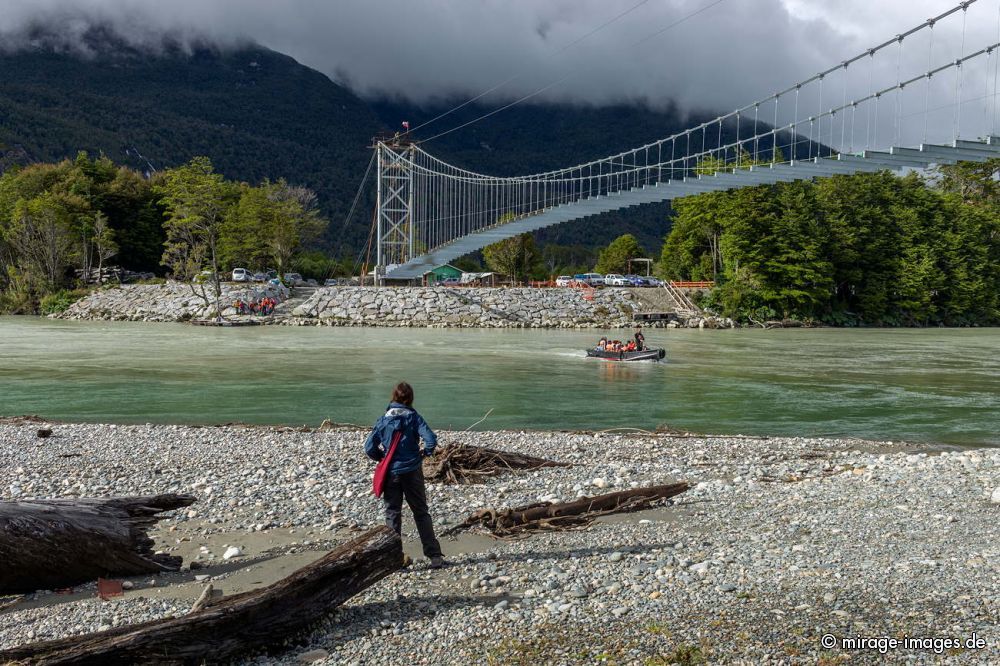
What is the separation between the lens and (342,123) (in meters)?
199

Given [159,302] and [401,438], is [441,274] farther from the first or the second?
[401,438]

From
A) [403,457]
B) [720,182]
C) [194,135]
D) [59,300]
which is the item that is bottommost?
[403,457]

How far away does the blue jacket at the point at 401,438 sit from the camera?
6602mm

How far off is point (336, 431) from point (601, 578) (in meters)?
8.70

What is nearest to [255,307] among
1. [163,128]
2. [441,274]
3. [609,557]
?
[441,274]

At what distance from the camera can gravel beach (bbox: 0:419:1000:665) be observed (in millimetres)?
5207

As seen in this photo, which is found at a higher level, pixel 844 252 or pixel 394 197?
pixel 394 197

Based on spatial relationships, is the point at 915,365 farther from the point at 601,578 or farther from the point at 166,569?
the point at 166,569

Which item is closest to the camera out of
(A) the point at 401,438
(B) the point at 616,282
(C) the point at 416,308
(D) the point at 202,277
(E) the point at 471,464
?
(A) the point at 401,438

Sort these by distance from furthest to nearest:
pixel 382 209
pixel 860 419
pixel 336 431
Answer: pixel 382 209
pixel 860 419
pixel 336 431

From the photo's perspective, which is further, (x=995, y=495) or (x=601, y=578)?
(x=995, y=495)

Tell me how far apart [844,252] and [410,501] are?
65.3m

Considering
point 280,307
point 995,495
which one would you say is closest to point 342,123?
point 280,307

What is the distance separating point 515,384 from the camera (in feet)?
73.9
